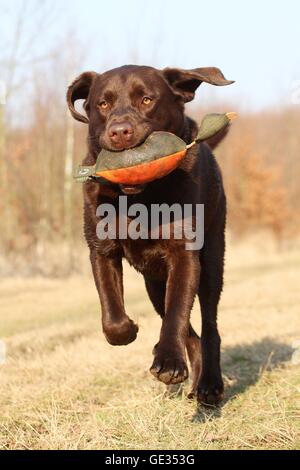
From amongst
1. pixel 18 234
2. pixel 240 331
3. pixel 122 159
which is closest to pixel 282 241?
pixel 18 234

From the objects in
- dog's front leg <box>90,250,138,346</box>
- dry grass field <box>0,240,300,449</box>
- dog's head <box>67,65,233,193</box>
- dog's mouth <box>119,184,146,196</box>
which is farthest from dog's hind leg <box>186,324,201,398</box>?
dog's head <box>67,65,233,193</box>

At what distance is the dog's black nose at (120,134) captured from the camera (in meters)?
3.55

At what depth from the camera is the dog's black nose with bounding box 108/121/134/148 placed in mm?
3546

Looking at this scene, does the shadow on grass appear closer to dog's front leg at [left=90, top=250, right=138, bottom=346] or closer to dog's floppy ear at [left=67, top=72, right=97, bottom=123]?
dog's front leg at [left=90, top=250, right=138, bottom=346]

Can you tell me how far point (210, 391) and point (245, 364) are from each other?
1.36 metres

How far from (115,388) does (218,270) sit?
1.01 meters

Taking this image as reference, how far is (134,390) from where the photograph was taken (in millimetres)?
4555

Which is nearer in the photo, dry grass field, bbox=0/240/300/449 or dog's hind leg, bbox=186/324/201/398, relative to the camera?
dry grass field, bbox=0/240/300/449

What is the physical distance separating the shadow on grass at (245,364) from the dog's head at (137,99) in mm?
1533

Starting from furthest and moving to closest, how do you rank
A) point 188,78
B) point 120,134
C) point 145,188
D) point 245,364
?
point 245,364, point 188,78, point 145,188, point 120,134

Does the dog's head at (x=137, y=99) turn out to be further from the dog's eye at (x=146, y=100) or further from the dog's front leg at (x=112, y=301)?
the dog's front leg at (x=112, y=301)

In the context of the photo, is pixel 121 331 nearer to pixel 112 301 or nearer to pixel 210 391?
pixel 112 301

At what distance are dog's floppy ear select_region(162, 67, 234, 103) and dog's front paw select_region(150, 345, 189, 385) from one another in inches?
56.3

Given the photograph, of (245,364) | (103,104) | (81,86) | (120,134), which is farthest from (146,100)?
(245,364)
